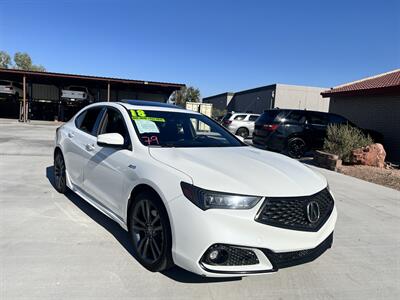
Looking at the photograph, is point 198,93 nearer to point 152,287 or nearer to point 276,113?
point 276,113

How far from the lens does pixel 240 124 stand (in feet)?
72.0

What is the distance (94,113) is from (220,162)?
249 cm

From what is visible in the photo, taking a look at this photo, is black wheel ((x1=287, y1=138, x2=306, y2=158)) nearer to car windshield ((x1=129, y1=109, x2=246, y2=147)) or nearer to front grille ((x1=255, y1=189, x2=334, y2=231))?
car windshield ((x1=129, y1=109, x2=246, y2=147))

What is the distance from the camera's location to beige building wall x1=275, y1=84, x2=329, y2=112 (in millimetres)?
→ 40750

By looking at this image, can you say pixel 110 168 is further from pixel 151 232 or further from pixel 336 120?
pixel 336 120

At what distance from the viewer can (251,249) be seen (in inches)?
107

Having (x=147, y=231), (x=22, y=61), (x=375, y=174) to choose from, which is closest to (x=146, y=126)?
(x=147, y=231)

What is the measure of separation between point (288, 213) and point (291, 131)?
983 centimetres

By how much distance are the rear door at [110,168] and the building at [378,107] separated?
12918mm

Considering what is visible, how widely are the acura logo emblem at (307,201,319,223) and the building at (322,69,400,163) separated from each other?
1265cm

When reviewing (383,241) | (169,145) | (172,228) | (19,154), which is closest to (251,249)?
(172,228)

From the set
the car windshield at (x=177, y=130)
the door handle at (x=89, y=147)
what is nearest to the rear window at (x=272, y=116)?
the car windshield at (x=177, y=130)

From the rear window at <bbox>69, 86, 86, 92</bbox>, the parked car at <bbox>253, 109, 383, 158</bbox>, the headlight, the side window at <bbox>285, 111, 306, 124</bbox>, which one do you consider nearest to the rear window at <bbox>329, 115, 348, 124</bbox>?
the parked car at <bbox>253, 109, 383, 158</bbox>

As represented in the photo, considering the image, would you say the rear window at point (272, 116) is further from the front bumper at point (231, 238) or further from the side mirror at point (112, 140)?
the front bumper at point (231, 238)
